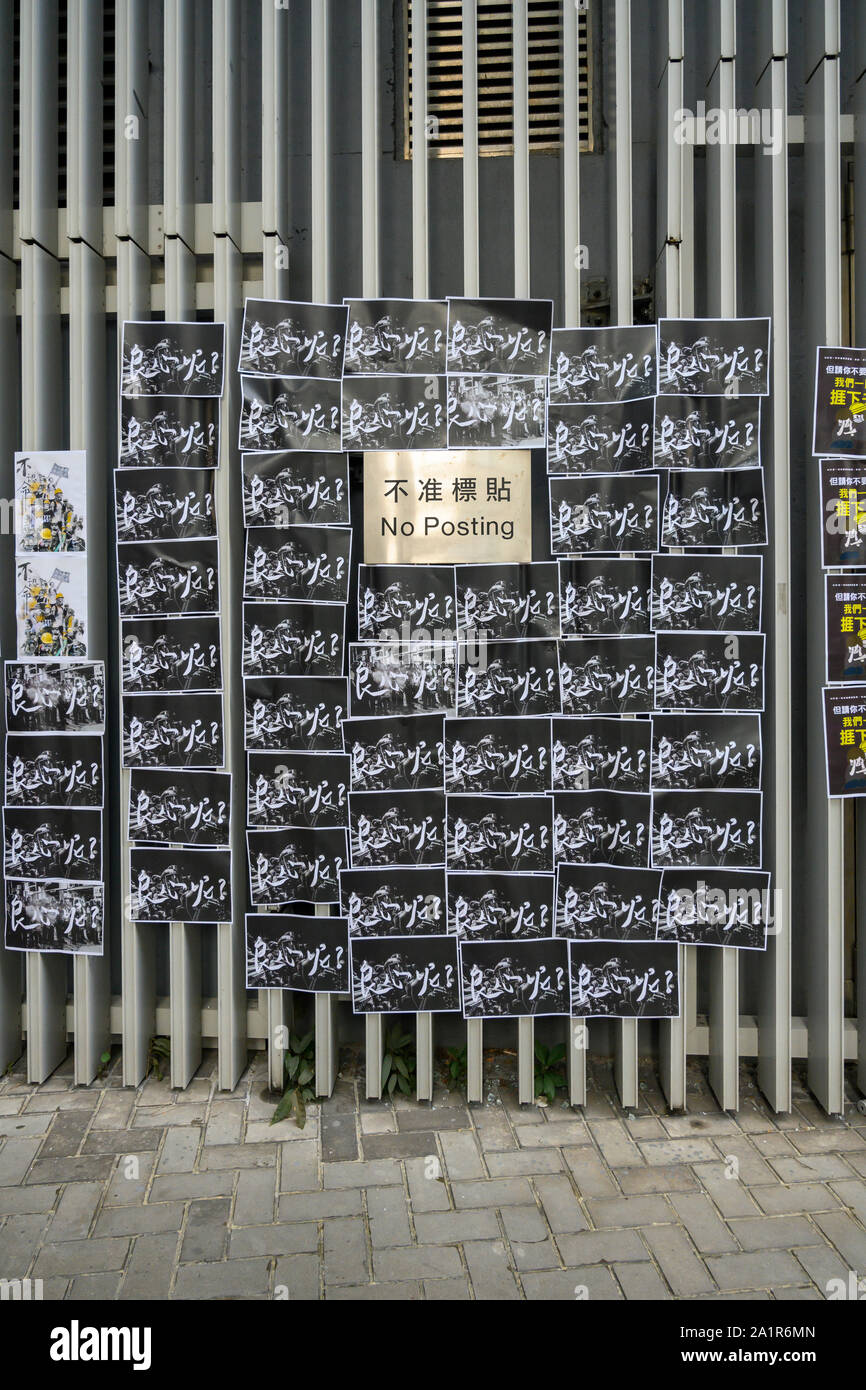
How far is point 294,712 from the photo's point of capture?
337cm

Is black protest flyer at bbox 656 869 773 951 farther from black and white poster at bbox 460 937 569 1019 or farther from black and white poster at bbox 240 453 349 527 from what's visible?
black and white poster at bbox 240 453 349 527

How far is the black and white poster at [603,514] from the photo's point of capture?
3254 mm

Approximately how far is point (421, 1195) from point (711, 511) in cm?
263

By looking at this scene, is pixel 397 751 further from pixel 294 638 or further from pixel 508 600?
pixel 508 600

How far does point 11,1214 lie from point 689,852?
8.70 feet

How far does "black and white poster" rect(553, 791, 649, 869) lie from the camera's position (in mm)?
3326

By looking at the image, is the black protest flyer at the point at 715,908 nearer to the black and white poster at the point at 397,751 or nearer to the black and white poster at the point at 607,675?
the black and white poster at the point at 607,675

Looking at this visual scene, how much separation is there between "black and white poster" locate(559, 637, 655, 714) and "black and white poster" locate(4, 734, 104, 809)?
1929 mm

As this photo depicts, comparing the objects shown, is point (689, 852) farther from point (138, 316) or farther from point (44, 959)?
point (138, 316)

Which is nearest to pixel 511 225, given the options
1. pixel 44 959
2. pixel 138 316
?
pixel 138 316

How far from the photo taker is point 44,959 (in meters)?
3.57

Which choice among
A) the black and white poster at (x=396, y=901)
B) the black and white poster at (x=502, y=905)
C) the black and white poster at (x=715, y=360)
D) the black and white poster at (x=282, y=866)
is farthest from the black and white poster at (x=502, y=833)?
the black and white poster at (x=715, y=360)
